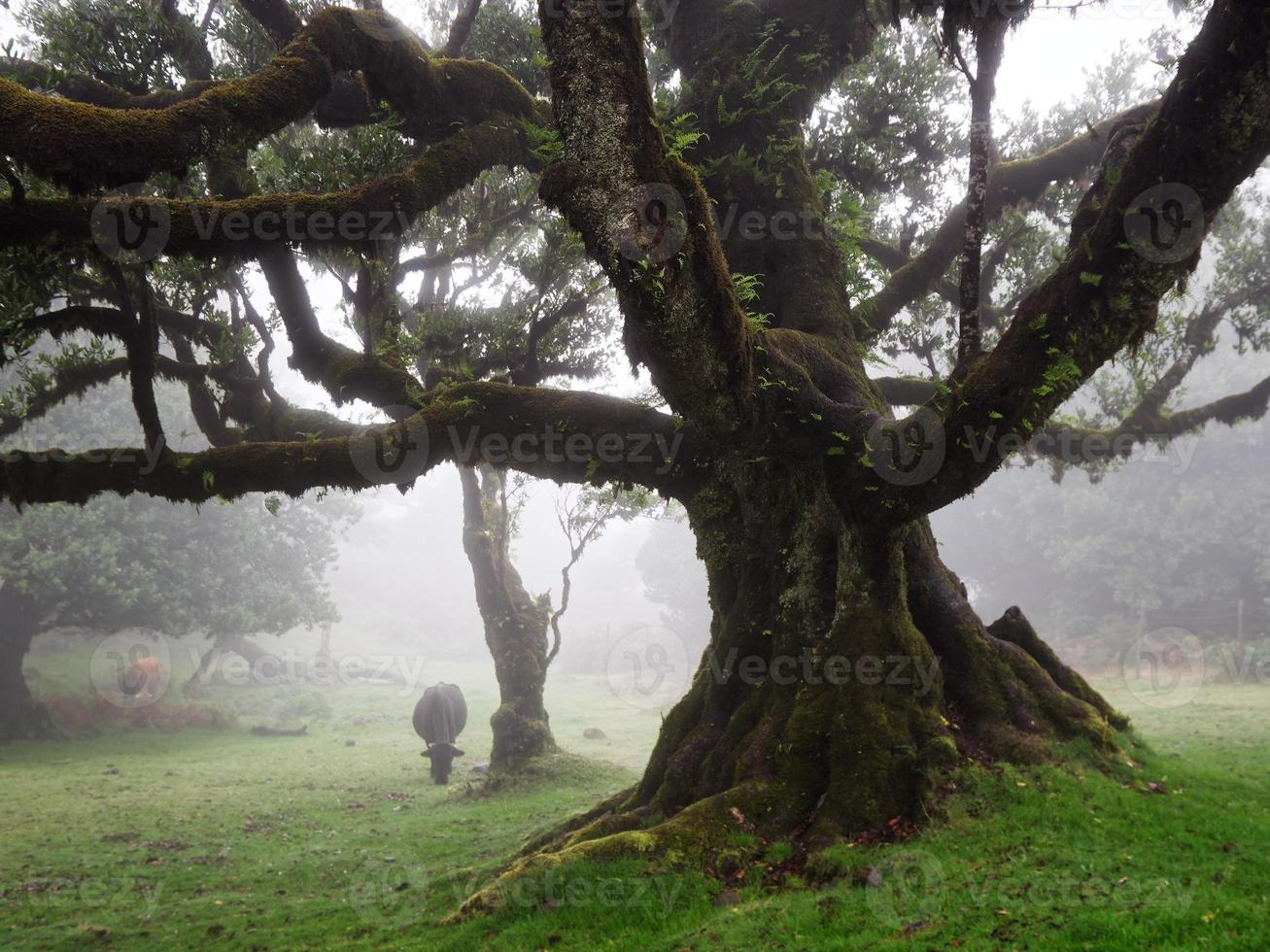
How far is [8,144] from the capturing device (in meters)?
6.38

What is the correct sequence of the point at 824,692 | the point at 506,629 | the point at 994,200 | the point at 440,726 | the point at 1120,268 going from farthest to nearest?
the point at 506,629 < the point at 440,726 < the point at 994,200 < the point at 824,692 < the point at 1120,268

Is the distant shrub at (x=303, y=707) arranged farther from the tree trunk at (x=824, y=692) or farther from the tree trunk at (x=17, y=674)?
the tree trunk at (x=824, y=692)

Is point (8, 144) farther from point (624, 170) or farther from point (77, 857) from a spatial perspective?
point (77, 857)

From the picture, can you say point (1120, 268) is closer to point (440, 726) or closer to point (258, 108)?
point (258, 108)

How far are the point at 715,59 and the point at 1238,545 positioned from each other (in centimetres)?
4272

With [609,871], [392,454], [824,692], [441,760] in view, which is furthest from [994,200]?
[441,760]

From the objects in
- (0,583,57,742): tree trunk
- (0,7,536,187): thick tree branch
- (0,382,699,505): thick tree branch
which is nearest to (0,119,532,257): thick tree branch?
(0,7,536,187): thick tree branch

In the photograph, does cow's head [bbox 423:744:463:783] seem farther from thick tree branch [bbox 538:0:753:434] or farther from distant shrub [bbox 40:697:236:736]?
thick tree branch [bbox 538:0:753:434]

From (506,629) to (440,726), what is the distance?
3.43 metres

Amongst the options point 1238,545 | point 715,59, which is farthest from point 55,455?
point 1238,545

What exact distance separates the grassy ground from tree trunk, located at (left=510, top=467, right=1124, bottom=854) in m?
0.52

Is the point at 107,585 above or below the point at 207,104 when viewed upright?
below

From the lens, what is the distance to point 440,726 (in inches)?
856

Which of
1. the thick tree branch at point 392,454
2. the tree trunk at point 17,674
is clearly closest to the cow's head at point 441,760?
the thick tree branch at point 392,454
